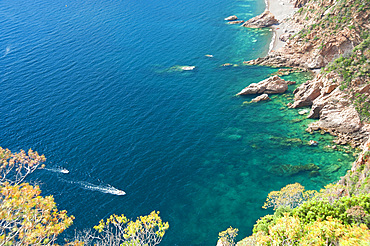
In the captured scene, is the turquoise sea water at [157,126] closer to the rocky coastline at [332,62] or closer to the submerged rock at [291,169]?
the submerged rock at [291,169]

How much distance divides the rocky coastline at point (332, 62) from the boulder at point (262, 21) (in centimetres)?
1510

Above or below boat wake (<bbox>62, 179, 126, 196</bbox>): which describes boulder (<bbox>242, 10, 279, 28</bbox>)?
above

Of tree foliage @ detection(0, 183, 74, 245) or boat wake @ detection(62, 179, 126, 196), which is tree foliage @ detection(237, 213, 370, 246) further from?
boat wake @ detection(62, 179, 126, 196)

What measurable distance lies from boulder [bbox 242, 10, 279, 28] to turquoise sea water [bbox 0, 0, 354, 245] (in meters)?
5.19

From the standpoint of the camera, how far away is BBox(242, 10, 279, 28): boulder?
110 m

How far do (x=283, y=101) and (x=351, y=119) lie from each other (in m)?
17.4

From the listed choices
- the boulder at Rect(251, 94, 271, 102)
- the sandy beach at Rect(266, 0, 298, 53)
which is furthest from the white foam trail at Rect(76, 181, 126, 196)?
the sandy beach at Rect(266, 0, 298, 53)

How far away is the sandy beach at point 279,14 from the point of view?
96.2m

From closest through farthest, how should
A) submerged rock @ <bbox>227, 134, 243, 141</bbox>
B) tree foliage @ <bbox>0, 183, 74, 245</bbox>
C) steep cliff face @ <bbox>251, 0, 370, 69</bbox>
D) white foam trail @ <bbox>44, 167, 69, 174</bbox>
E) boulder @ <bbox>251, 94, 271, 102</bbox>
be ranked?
tree foliage @ <bbox>0, 183, 74, 245</bbox> < white foam trail @ <bbox>44, 167, 69, 174</bbox> < submerged rock @ <bbox>227, 134, 243, 141</bbox> < steep cliff face @ <bbox>251, 0, 370, 69</bbox> < boulder @ <bbox>251, 94, 271, 102</bbox>

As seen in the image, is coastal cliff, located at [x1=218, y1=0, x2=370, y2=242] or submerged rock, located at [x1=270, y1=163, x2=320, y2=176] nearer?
coastal cliff, located at [x1=218, y1=0, x2=370, y2=242]

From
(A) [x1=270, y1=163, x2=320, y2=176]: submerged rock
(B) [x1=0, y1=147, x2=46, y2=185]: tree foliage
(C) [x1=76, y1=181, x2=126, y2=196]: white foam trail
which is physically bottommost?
(A) [x1=270, y1=163, x2=320, y2=176]: submerged rock

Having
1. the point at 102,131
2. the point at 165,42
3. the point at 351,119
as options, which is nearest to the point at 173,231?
the point at 102,131

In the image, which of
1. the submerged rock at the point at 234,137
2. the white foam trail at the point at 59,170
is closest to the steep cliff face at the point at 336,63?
the submerged rock at the point at 234,137

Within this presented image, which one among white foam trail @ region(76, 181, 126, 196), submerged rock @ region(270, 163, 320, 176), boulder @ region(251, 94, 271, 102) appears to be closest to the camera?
white foam trail @ region(76, 181, 126, 196)
